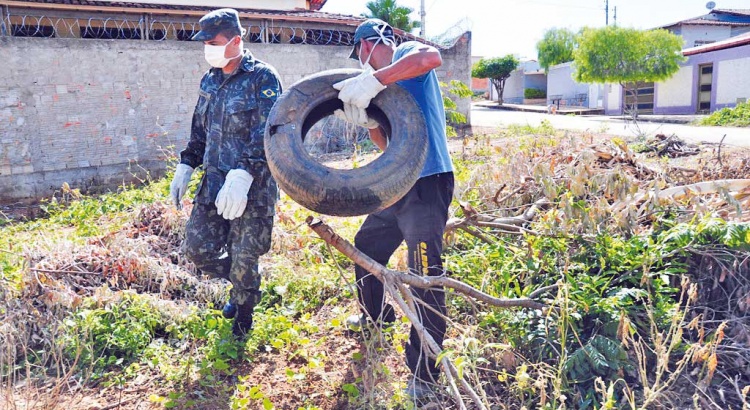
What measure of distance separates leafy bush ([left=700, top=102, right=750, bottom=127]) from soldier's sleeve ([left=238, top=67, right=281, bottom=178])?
1622 centimetres

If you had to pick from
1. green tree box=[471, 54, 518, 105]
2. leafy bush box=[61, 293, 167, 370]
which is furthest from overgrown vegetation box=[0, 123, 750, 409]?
green tree box=[471, 54, 518, 105]

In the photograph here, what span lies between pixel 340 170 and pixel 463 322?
4.17 feet

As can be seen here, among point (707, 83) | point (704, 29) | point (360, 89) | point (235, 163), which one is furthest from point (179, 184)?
point (704, 29)

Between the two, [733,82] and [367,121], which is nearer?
[367,121]

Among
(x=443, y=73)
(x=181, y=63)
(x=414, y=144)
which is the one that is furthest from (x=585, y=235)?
(x=443, y=73)

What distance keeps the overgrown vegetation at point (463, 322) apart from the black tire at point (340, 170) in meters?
0.37

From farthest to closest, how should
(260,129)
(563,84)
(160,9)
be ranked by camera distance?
1. (563,84)
2. (160,9)
3. (260,129)

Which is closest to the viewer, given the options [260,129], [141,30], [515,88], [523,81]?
[260,129]

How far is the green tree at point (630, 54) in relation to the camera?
21953mm

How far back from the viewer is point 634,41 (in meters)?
22.3

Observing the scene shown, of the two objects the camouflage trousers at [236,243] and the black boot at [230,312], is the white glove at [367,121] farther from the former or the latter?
the black boot at [230,312]

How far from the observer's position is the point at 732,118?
16.4m

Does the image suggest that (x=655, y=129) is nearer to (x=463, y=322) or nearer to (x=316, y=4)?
(x=316, y=4)

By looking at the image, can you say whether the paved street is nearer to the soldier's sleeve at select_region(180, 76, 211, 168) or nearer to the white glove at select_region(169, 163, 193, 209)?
the soldier's sleeve at select_region(180, 76, 211, 168)
